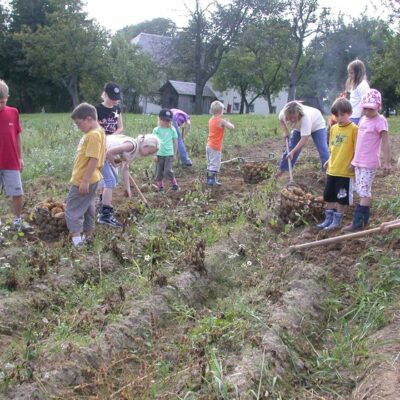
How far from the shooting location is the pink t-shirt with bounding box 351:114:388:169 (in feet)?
16.9

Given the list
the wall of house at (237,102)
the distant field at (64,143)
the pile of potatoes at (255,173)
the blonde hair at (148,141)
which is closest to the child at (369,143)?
the blonde hair at (148,141)

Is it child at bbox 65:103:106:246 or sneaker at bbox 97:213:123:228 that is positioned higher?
child at bbox 65:103:106:246

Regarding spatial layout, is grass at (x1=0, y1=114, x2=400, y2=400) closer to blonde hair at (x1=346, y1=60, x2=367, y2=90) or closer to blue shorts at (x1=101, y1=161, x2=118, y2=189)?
blue shorts at (x1=101, y1=161, x2=118, y2=189)

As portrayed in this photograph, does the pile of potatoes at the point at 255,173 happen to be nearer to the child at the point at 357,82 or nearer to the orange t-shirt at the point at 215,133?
the orange t-shirt at the point at 215,133

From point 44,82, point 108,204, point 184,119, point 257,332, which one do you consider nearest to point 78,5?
point 44,82

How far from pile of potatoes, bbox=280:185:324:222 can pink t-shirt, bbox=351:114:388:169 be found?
0.89 metres

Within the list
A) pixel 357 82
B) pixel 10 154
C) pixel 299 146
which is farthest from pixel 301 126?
pixel 10 154

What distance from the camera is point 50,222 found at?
553 centimetres

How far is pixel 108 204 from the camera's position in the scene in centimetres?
593

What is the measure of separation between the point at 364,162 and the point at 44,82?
38.3 m

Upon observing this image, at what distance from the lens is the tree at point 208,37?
40688 millimetres

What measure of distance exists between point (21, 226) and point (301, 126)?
366 centimetres

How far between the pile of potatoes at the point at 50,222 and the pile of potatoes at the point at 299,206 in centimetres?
238

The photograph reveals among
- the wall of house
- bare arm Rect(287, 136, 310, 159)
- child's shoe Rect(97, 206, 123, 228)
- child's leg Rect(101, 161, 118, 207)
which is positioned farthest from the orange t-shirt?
the wall of house
